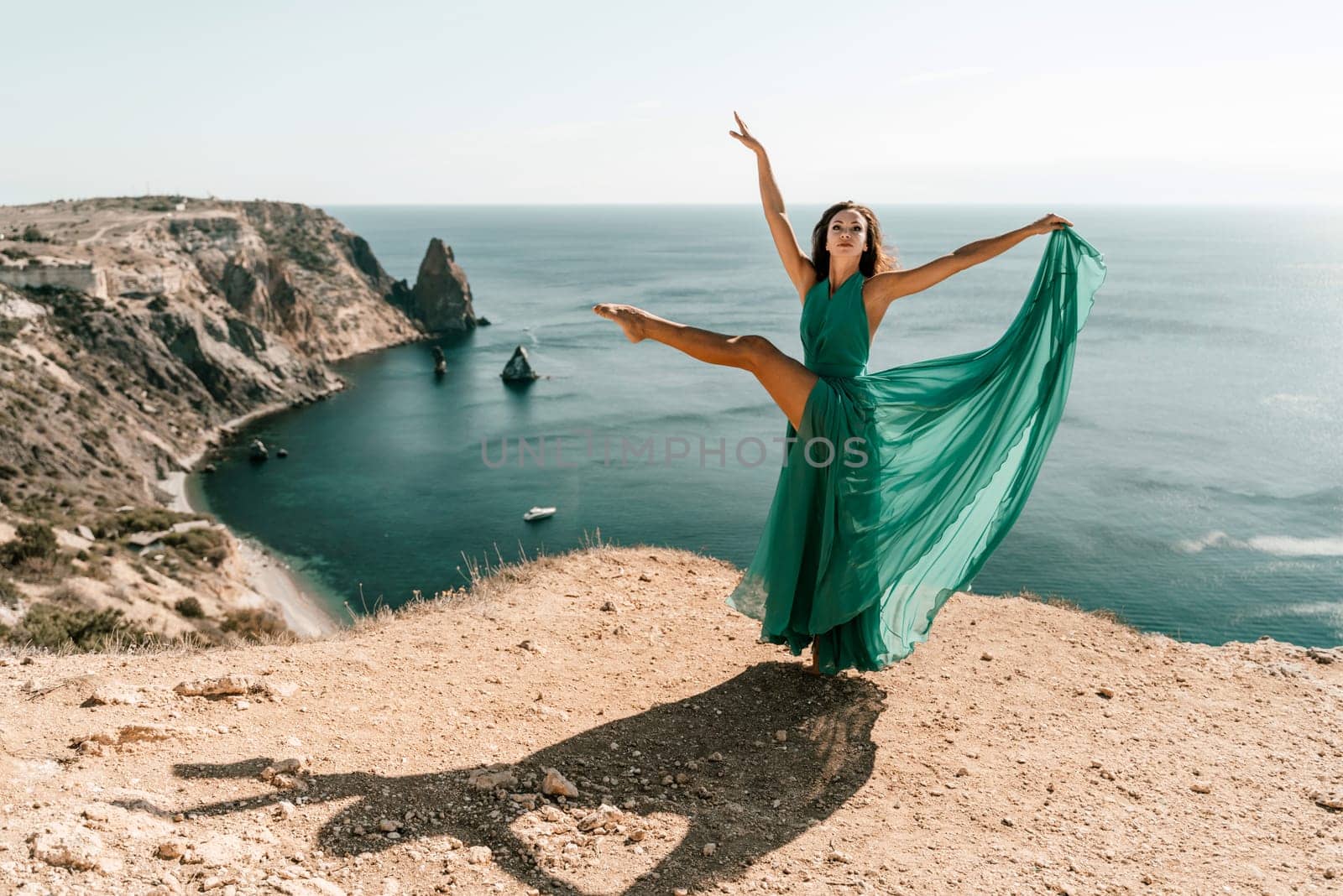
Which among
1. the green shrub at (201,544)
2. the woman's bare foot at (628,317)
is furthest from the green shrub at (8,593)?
the woman's bare foot at (628,317)

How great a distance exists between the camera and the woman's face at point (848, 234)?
5.66 meters

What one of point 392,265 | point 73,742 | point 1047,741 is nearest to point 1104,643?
point 1047,741

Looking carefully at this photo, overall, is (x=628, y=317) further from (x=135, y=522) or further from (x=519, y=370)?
(x=519, y=370)

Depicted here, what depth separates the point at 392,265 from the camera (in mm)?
149125

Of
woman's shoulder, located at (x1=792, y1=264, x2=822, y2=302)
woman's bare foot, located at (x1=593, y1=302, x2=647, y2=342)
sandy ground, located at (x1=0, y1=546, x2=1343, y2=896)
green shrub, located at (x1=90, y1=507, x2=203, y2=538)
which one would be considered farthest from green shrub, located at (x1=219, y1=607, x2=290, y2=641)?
woman's shoulder, located at (x1=792, y1=264, x2=822, y2=302)

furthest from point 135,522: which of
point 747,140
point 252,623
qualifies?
point 747,140

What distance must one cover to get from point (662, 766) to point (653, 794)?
0.98 feet

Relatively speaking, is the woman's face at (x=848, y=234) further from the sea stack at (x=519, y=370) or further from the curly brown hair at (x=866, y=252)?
the sea stack at (x=519, y=370)

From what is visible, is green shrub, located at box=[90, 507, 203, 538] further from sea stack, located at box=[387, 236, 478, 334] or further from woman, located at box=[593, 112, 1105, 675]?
A: sea stack, located at box=[387, 236, 478, 334]

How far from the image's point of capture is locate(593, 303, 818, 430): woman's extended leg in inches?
208

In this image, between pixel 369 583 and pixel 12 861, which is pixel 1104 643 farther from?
pixel 369 583

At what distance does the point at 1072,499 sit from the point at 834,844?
37.7 meters

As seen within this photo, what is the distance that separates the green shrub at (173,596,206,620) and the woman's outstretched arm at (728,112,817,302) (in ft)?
67.8

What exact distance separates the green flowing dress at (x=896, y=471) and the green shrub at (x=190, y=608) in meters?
20.4
